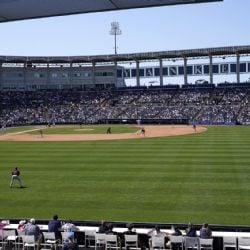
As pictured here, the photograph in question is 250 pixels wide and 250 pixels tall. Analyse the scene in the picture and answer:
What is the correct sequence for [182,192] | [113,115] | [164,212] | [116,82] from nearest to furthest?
1. [164,212]
2. [182,192]
3. [113,115]
4. [116,82]

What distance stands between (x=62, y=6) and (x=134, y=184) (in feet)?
68.9

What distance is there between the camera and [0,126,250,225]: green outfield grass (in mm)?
18984

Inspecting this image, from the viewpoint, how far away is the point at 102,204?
67.4 ft

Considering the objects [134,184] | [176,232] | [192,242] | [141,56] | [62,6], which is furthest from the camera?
[141,56]

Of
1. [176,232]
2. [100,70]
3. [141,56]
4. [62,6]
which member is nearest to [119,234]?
[176,232]

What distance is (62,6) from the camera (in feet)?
13.3

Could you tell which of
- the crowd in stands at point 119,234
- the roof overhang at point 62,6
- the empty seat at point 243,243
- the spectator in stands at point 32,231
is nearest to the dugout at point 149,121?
the crowd in stands at point 119,234

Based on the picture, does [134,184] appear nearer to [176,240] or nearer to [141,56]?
[176,240]

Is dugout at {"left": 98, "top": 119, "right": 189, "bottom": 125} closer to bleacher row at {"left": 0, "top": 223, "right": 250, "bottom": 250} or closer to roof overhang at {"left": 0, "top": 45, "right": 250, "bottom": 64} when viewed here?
roof overhang at {"left": 0, "top": 45, "right": 250, "bottom": 64}

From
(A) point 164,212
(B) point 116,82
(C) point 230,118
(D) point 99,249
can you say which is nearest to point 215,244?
(D) point 99,249

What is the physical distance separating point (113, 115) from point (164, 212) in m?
75.9

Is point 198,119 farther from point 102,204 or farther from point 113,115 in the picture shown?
point 102,204

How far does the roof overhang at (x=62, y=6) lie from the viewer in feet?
12.8

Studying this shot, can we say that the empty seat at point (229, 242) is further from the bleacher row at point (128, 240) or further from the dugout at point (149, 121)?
the dugout at point (149, 121)
